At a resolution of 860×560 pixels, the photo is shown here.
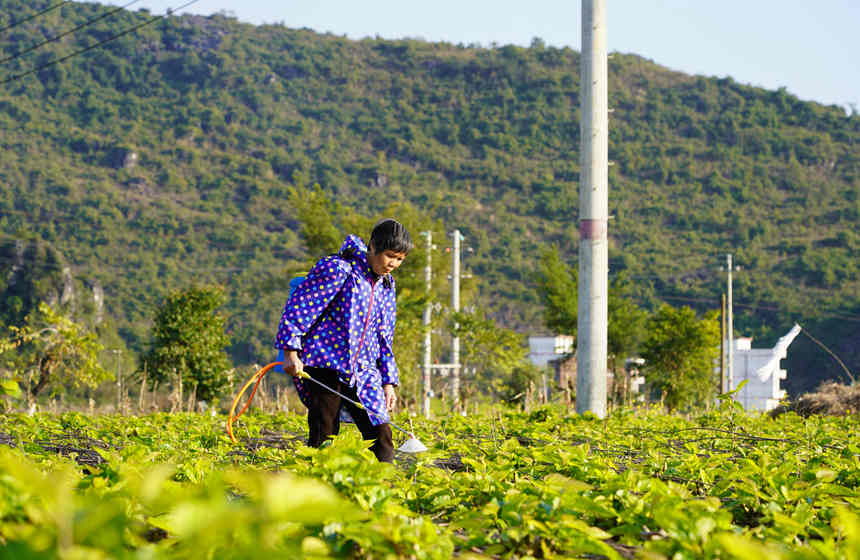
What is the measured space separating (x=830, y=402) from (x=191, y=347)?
12037 millimetres

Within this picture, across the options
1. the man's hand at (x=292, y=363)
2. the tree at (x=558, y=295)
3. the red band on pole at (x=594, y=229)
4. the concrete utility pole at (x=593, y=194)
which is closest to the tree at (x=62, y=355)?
Result: the concrete utility pole at (x=593, y=194)

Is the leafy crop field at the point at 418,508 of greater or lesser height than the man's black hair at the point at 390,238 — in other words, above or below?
below

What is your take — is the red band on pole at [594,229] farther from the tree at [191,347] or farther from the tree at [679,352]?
the tree at [679,352]

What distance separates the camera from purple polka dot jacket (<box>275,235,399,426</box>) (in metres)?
4.49

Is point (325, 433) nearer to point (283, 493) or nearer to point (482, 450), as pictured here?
point (482, 450)

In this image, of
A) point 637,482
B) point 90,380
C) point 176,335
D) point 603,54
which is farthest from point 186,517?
point 176,335

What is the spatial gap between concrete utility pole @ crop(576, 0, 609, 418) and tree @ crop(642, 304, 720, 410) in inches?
719

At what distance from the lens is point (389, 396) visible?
4906mm

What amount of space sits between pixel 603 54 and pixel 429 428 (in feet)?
15.9

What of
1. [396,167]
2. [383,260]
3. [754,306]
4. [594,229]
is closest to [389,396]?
[383,260]

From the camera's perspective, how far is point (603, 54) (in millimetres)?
9875

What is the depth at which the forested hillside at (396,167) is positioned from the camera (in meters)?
62.6

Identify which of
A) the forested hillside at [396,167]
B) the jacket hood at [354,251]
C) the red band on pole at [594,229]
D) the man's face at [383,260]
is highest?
the forested hillside at [396,167]

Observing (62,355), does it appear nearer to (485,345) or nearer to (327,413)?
(485,345)
